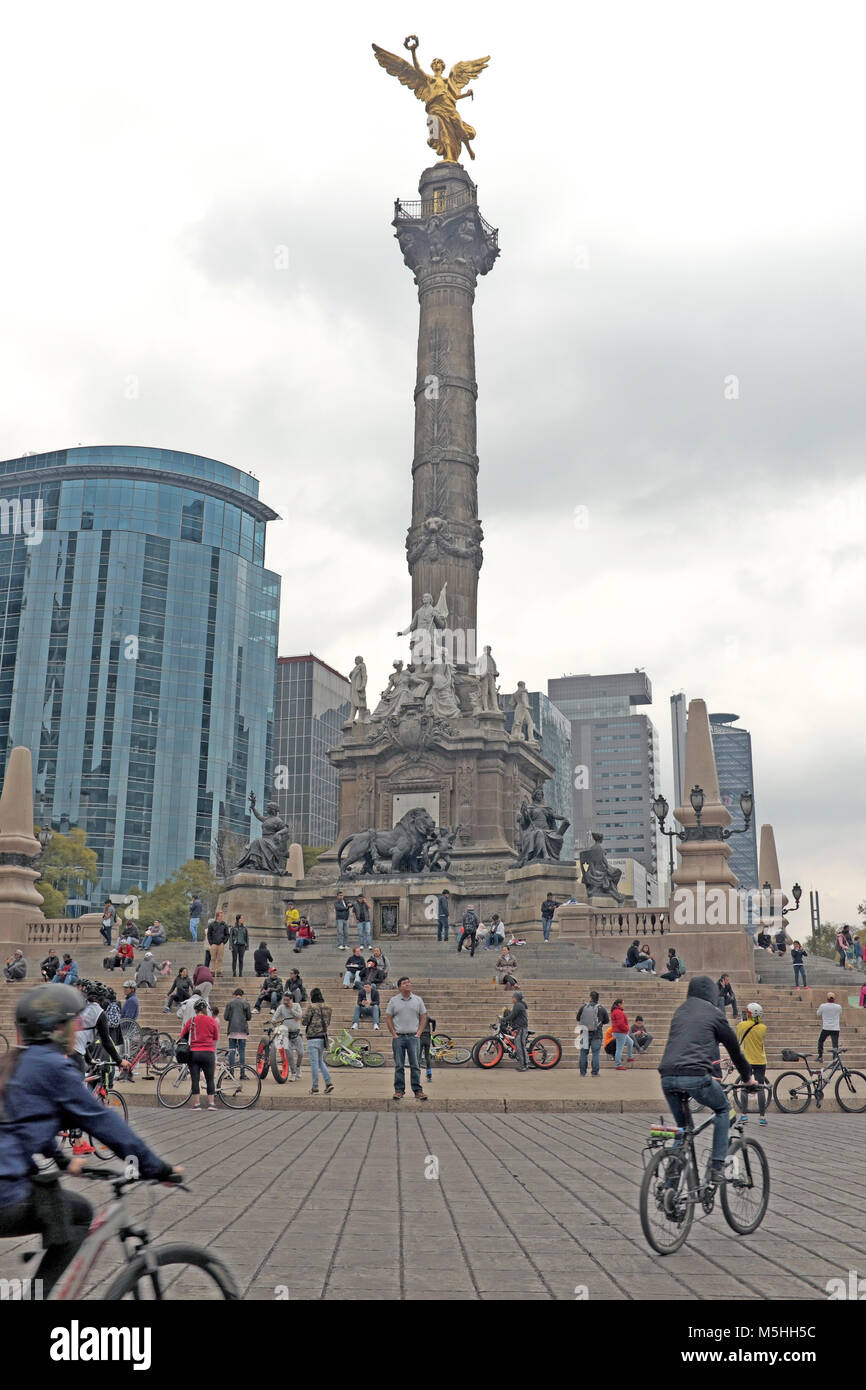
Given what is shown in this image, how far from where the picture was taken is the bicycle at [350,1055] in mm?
22125

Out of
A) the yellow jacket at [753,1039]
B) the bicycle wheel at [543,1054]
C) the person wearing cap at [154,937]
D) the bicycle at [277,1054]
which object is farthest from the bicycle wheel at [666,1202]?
the person wearing cap at [154,937]

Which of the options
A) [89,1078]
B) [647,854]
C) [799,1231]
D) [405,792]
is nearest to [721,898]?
[405,792]

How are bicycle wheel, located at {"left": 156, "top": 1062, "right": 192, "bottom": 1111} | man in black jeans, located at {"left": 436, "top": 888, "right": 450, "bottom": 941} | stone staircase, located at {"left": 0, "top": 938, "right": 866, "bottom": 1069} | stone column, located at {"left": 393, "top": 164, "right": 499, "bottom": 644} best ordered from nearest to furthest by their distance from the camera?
bicycle wheel, located at {"left": 156, "top": 1062, "right": 192, "bottom": 1111} → stone staircase, located at {"left": 0, "top": 938, "right": 866, "bottom": 1069} → man in black jeans, located at {"left": 436, "top": 888, "right": 450, "bottom": 941} → stone column, located at {"left": 393, "top": 164, "right": 499, "bottom": 644}

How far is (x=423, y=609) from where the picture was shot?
153 ft

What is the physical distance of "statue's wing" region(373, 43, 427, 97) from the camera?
5416 centimetres

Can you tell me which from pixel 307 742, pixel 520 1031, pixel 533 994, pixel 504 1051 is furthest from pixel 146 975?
pixel 307 742

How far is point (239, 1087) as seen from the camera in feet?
58.2

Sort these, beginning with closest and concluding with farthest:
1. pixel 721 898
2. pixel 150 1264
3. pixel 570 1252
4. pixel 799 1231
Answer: pixel 150 1264 < pixel 570 1252 < pixel 799 1231 < pixel 721 898

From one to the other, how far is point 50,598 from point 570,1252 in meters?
102

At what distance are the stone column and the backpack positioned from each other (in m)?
27.2

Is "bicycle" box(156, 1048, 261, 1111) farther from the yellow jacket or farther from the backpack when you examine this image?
the yellow jacket

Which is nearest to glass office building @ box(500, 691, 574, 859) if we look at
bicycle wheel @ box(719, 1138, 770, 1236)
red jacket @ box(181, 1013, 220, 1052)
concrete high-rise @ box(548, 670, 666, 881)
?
concrete high-rise @ box(548, 670, 666, 881)

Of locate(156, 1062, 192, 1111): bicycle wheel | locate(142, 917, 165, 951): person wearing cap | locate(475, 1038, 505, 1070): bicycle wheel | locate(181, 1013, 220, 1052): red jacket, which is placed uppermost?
locate(142, 917, 165, 951): person wearing cap
